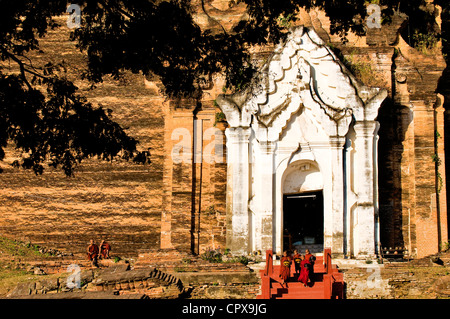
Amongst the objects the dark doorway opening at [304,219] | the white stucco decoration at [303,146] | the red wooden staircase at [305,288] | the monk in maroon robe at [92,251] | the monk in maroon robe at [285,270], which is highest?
the white stucco decoration at [303,146]

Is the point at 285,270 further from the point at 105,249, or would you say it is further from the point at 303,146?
the point at 105,249

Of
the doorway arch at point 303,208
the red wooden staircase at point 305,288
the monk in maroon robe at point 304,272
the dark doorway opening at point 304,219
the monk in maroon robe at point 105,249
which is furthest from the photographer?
the dark doorway opening at point 304,219

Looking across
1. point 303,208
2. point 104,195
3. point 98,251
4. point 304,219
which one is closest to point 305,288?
point 98,251

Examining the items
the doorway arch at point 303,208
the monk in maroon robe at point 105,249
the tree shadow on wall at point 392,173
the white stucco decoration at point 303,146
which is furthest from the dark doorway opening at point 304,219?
the monk in maroon robe at point 105,249

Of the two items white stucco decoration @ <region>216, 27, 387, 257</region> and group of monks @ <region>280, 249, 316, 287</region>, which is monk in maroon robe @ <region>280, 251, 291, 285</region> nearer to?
group of monks @ <region>280, 249, 316, 287</region>

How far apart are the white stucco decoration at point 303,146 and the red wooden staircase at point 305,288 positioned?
1896 mm

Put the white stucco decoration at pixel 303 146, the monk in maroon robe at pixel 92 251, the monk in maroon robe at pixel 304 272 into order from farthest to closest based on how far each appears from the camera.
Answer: the monk in maroon robe at pixel 92 251 → the white stucco decoration at pixel 303 146 → the monk in maroon robe at pixel 304 272

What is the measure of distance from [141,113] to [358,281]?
30.1 feet

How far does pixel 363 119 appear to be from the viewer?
64.1 feet

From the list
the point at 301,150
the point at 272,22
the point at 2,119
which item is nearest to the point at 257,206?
the point at 301,150

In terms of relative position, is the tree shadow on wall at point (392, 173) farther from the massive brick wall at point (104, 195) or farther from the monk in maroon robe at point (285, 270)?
the massive brick wall at point (104, 195)

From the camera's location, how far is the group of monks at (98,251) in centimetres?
1991

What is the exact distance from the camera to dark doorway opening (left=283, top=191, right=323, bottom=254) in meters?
22.6

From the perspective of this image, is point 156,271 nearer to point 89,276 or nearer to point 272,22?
point 89,276
